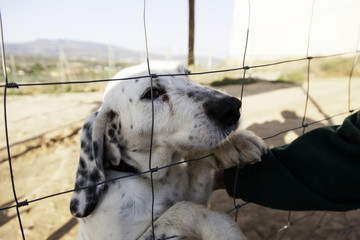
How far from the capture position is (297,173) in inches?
72.5

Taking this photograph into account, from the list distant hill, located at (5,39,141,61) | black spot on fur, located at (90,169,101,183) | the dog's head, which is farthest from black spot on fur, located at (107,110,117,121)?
distant hill, located at (5,39,141,61)

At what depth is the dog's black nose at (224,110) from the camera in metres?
1.68

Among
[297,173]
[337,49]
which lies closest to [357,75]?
[337,49]

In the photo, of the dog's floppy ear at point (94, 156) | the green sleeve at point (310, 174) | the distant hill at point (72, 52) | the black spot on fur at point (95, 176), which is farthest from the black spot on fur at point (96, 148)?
the distant hill at point (72, 52)

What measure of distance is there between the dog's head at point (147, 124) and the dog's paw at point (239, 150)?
14cm

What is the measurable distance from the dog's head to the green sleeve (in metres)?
0.40

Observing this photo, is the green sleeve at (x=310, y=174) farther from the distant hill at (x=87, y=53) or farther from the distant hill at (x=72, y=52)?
the distant hill at (x=72, y=52)

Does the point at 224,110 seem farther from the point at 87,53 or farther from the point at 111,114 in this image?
the point at 87,53

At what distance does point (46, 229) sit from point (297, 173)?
3.06 metres

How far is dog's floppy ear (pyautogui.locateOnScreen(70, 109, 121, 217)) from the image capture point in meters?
1.80

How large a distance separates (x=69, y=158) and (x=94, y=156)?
382 centimetres

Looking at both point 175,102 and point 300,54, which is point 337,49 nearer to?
point 300,54

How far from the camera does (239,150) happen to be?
1.89 meters

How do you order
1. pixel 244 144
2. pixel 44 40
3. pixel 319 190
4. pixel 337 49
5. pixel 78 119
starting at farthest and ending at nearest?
1. pixel 44 40
2. pixel 337 49
3. pixel 78 119
4. pixel 244 144
5. pixel 319 190
